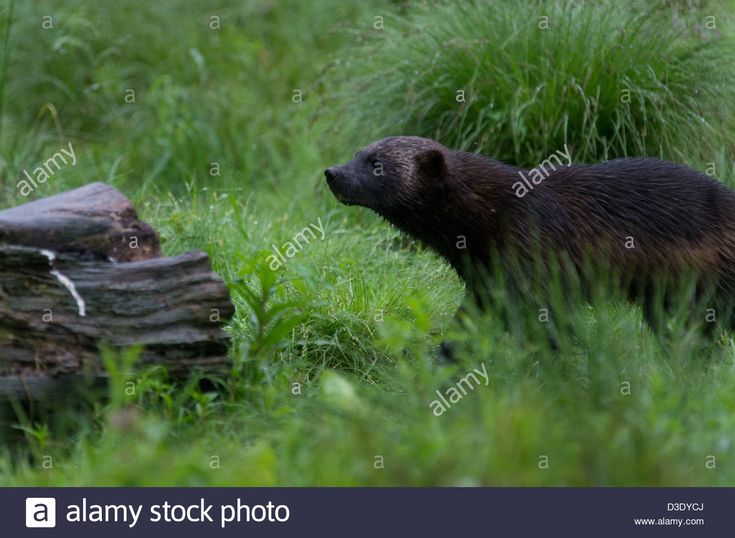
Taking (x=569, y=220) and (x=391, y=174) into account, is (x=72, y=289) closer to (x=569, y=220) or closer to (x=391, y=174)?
(x=391, y=174)

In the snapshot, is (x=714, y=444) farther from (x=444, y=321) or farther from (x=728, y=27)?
(x=728, y=27)

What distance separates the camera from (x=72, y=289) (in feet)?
13.9

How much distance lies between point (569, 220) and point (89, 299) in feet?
7.47

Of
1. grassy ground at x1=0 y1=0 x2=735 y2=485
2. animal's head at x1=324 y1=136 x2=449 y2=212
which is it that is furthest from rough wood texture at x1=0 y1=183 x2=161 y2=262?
animal's head at x1=324 y1=136 x2=449 y2=212

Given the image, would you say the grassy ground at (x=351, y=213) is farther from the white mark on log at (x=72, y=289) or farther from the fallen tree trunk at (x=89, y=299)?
Result: the white mark on log at (x=72, y=289)

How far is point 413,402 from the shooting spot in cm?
375

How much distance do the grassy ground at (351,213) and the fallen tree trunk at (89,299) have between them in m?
0.15

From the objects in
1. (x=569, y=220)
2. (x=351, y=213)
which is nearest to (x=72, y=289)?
(x=569, y=220)

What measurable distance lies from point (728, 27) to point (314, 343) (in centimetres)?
381

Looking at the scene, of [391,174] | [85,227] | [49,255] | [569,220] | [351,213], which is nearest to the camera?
[49,255]

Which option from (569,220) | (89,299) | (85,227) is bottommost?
(89,299)

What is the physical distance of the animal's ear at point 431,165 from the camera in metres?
5.18

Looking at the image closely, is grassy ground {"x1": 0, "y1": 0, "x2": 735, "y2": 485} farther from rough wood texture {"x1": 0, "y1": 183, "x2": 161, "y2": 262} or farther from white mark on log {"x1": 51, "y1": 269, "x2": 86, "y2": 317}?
rough wood texture {"x1": 0, "y1": 183, "x2": 161, "y2": 262}

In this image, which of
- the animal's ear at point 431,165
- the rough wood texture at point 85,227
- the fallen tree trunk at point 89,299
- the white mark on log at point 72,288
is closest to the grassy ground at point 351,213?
the fallen tree trunk at point 89,299
